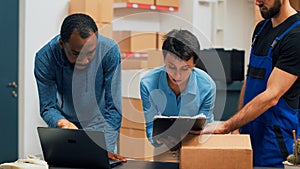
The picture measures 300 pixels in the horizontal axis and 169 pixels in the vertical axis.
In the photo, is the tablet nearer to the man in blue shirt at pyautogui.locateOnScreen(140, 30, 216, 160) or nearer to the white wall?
the man in blue shirt at pyautogui.locateOnScreen(140, 30, 216, 160)

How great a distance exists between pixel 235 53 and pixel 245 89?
2.30 m

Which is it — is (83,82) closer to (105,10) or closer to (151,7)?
(105,10)

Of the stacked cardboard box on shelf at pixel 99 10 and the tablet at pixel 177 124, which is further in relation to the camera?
the stacked cardboard box on shelf at pixel 99 10

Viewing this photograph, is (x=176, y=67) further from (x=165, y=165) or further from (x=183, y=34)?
(x=165, y=165)

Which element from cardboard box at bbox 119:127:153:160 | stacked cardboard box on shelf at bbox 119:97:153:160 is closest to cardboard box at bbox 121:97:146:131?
stacked cardboard box on shelf at bbox 119:97:153:160

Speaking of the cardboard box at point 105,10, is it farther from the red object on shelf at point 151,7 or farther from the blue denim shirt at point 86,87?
the blue denim shirt at point 86,87

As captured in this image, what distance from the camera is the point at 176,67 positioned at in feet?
7.81

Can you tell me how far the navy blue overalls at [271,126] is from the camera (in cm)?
250

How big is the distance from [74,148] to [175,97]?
52cm

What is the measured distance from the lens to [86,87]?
2.64 meters

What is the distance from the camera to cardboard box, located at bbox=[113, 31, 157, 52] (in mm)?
5219

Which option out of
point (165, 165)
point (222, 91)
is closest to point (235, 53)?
point (222, 91)

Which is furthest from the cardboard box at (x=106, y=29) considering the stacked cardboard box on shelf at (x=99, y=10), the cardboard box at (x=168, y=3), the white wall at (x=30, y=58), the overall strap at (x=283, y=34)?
the overall strap at (x=283, y=34)

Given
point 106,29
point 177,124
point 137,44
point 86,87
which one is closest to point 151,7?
point 137,44
